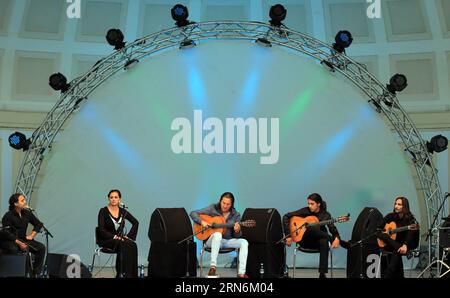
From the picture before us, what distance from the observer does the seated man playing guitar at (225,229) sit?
7676 mm

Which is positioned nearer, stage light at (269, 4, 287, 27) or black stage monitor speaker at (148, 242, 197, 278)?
black stage monitor speaker at (148, 242, 197, 278)

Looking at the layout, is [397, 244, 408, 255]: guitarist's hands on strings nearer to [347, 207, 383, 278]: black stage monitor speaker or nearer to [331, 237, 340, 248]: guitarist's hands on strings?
[347, 207, 383, 278]: black stage monitor speaker

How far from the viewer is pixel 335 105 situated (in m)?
9.61

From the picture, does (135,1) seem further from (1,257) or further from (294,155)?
(1,257)

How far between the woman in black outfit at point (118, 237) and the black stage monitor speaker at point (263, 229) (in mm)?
1194

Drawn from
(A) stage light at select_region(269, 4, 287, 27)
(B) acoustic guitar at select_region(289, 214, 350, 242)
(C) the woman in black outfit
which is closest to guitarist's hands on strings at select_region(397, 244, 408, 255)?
(B) acoustic guitar at select_region(289, 214, 350, 242)

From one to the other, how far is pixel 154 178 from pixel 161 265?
1.87m

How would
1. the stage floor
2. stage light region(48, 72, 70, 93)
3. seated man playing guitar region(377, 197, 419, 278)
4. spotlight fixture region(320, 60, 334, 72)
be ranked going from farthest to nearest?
spotlight fixture region(320, 60, 334, 72)
stage light region(48, 72, 70, 93)
the stage floor
seated man playing guitar region(377, 197, 419, 278)

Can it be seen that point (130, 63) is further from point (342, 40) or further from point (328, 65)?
point (342, 40)

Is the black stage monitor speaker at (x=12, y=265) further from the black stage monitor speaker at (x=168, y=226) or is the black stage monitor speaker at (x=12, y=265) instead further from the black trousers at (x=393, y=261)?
the black trousers at (x=393, y=261)

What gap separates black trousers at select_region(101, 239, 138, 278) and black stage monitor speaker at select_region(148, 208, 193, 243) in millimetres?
312

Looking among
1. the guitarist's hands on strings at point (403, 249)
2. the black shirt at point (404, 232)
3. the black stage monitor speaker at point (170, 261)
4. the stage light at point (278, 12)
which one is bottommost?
the black stage monitor speaker at point (170, 261)

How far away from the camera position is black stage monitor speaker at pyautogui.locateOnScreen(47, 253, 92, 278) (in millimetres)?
7227

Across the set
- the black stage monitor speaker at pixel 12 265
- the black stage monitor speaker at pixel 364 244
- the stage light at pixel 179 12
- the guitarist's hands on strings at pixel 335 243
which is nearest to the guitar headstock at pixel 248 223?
the guitarist's hands on strings at pixel 335 243
